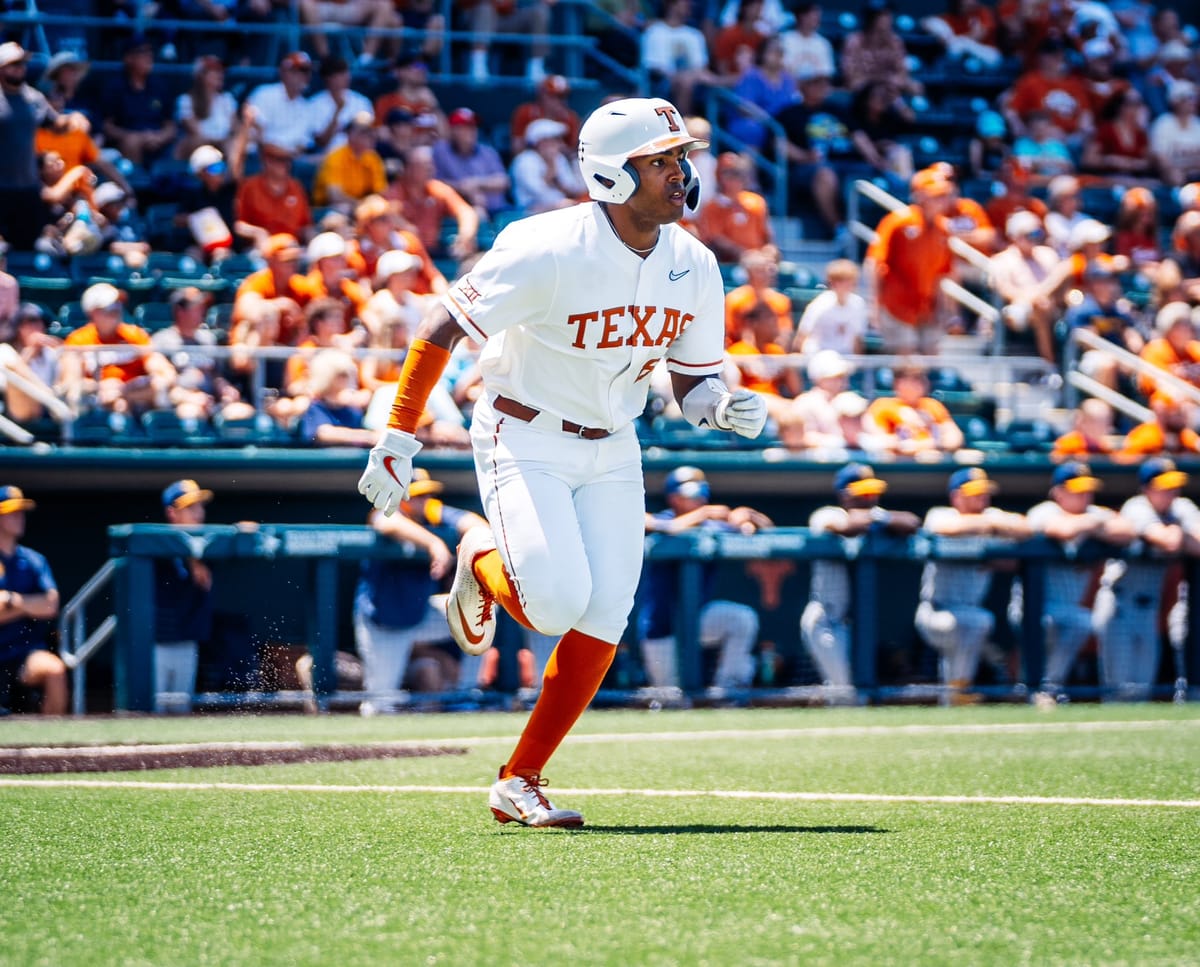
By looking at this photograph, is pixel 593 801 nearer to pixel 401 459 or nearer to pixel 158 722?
pixel 401 459

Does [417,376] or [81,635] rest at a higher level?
[417,376]

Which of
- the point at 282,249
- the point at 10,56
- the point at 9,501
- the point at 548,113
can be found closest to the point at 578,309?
the point at 9,501

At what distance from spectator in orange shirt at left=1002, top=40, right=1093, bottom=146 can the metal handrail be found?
10.3 m

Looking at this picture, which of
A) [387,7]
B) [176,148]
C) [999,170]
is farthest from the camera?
[999,170]

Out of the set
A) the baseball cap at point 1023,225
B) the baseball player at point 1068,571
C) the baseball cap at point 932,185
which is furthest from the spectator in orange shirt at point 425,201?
the baseball player at point 1068,571

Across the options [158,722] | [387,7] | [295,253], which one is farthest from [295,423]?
[387,7]

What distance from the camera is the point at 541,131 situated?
45.4ft

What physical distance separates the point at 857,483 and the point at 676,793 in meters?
5.04

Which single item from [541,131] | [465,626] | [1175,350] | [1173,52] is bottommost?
[465,626]

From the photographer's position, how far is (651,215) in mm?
5148

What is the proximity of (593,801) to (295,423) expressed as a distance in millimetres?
5725

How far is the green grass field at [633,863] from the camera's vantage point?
10.5 feet

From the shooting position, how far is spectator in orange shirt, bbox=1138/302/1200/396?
13.2 meters

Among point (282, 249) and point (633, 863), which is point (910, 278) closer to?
point (282, 249)
